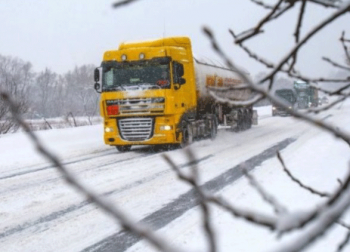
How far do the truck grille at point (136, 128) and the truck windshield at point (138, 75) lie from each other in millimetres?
983

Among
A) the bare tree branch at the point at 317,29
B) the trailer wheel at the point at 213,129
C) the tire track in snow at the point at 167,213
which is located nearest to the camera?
the bare tree branch at the point at 317,29

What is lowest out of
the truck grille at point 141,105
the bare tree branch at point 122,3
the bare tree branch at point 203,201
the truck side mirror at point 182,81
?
the truck grille at point 141,105

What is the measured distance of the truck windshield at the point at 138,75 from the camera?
13.4 metres

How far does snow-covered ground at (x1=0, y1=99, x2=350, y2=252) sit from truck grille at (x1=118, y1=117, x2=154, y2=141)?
20.5 inches

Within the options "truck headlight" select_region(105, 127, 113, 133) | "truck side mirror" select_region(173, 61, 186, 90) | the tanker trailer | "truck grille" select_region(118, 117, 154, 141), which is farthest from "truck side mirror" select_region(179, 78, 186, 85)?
"truck headlight" select_region(105, 127, 113, 133)

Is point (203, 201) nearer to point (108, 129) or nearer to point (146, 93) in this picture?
point (146, 93)

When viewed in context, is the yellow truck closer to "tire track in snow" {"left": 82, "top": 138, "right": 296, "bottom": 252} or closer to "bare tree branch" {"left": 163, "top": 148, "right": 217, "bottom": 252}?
"tire track in snow" {"left": 82, "top": 138, "right": 296, "bottom": 252}

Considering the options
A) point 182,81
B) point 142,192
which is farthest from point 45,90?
point 142,192

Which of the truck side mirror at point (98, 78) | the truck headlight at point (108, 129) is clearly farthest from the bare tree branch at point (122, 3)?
the truck headlight at point (108, 129)

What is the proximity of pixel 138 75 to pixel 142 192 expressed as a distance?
6100mm

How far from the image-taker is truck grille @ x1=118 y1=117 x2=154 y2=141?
13641mm

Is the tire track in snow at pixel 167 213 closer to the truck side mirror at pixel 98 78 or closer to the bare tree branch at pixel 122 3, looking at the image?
the bare tree branch at pixel 122 3

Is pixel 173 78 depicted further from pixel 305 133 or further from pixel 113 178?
pixel 305 133

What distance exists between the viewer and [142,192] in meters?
7.97
